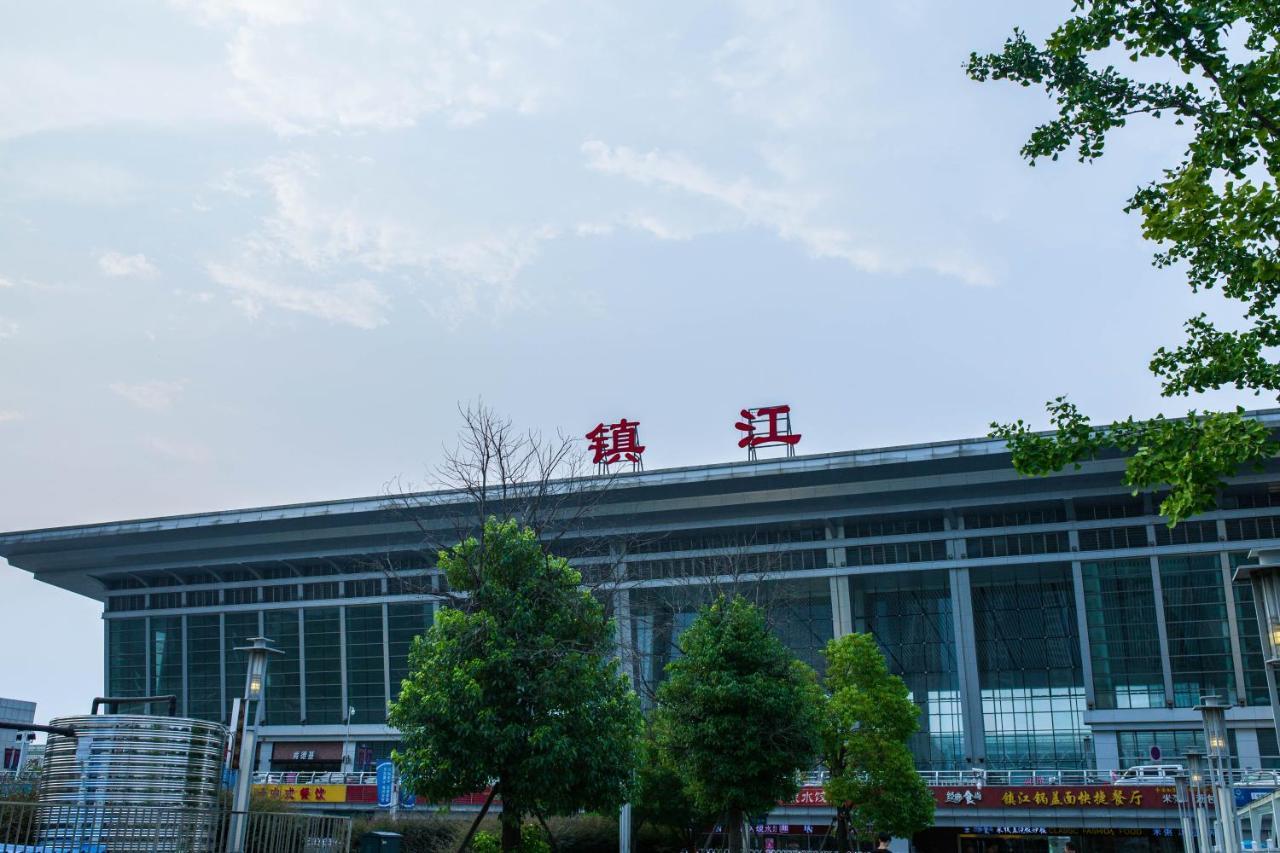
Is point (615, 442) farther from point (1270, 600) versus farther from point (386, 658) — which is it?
point (1270, 600)

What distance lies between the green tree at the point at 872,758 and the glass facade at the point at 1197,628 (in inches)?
982

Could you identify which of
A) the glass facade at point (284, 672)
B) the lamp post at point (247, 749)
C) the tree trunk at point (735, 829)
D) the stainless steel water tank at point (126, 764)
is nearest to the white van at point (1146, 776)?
the tree trunk at point (735, 829)

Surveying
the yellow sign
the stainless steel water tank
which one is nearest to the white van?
the yellow sign

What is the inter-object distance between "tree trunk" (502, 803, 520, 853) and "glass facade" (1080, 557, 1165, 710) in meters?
41.6

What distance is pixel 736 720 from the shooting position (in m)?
27.2

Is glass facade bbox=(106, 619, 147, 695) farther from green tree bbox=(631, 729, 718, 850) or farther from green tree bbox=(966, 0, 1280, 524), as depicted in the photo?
green tree bbox=(966, 0, 1280, 524)

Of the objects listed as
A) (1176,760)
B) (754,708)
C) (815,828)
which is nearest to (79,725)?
(754,708)

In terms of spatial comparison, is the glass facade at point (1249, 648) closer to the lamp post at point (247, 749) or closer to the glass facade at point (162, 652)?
the lamp post at point (247, 749)

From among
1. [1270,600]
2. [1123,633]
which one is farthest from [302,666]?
[1270,600]

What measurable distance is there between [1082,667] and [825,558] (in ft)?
43.8

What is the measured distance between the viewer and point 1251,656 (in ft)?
174

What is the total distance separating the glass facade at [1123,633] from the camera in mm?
55312

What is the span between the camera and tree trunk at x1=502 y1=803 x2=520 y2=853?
21234 millimetres

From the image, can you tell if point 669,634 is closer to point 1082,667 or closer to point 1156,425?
point 1082,667
